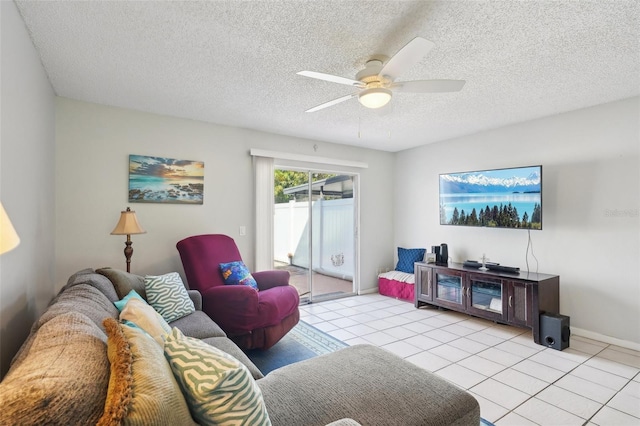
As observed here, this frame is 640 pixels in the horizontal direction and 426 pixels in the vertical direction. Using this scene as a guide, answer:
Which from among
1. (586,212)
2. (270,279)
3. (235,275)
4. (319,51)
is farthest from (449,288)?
(319,51)

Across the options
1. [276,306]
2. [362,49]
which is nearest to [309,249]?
[276,306]

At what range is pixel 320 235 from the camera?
5.03m

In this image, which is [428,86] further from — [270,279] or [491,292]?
[491,292]

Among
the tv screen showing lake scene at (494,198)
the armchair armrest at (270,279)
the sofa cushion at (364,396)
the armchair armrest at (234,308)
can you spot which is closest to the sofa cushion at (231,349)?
the sofa cushion at (364,396)

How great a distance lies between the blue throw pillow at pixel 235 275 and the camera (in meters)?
3.26

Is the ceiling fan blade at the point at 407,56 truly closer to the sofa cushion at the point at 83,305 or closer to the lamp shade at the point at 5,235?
the lamp shade at the point at 5,235

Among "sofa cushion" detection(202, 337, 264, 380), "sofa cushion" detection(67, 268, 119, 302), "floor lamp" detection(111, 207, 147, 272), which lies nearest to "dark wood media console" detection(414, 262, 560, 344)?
"sofa cushion" detection(202, 337, 264, 380)

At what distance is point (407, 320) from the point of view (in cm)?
394

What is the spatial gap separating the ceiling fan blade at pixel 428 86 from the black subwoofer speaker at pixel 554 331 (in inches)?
97.6

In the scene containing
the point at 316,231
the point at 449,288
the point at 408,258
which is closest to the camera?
the point at 449,288

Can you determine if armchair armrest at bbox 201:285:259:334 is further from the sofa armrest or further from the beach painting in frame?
the beach painting in frame

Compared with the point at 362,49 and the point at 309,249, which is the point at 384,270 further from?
the point at 362,49

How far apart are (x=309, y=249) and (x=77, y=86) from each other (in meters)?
3.30

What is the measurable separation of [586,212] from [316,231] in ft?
10.8
